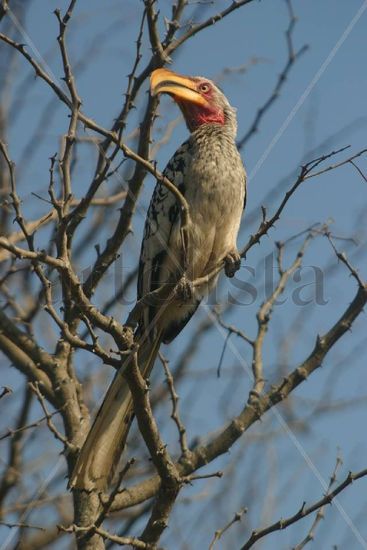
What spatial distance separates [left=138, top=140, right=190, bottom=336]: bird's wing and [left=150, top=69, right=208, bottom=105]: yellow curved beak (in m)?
0.39

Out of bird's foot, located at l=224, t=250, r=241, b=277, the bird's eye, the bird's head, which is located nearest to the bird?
bird's foot, located at l=224, t=250, r=241, b=277

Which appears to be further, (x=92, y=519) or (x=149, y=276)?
(x=149, y=276)

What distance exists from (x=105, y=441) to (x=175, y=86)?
2151mm

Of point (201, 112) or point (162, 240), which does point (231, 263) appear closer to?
point (162, 240)

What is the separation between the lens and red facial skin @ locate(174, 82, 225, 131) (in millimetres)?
5039

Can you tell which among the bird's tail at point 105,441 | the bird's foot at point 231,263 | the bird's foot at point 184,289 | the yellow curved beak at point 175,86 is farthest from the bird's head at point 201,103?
the bird's tail at point 105,441

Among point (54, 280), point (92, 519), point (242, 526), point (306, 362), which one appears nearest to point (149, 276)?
point (54, 280)

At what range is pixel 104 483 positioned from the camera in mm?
3639

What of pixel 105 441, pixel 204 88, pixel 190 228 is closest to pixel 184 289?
pixel 190 228

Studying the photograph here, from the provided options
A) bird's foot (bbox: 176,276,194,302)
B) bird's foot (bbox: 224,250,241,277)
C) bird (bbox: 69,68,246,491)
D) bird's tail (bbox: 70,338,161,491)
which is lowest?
bird's tail (bbox: 70,338,161,491)

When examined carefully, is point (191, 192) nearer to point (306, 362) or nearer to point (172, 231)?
point (172, 231)

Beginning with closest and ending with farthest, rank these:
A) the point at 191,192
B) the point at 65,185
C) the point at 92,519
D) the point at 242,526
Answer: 1. the point at 65,185
2. the point at 92,519
3. the point at 191,192
4. the point at 242,526

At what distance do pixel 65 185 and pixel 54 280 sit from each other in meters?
1.95

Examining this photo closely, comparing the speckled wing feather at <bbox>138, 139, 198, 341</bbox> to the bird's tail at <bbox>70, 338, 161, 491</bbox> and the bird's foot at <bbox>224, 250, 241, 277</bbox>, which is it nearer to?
the bird's foot at <bbox>224, 250, 241, 277</bbox>
